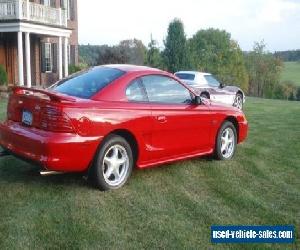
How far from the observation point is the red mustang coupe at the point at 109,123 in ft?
16.5

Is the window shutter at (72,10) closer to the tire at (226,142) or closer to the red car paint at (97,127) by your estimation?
the tire at (226,142)

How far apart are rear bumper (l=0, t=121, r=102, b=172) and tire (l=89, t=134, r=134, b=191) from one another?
0.45ft

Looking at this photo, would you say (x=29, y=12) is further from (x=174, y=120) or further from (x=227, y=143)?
(x=174, y=120)

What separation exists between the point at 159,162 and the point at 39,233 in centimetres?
233

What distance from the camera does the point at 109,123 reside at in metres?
5.36

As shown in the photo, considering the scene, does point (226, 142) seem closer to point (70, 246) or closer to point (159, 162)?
point (159, 162)

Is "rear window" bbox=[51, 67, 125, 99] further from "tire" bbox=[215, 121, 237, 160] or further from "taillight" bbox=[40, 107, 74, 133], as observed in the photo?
"tire" bbox=[215, 121, 237, 160]

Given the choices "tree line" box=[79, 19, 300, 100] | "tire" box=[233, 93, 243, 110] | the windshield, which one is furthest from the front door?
"tree line" box=[79, 19, 300, 100]

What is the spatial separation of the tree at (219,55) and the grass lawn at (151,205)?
213ft

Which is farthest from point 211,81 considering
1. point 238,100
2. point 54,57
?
point 54,57

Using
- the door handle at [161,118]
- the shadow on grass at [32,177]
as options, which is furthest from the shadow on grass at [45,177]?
the door handle at [161,118]

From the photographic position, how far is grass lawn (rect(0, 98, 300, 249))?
4.19m

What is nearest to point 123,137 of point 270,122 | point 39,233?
point 39,233

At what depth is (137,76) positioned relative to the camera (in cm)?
595
